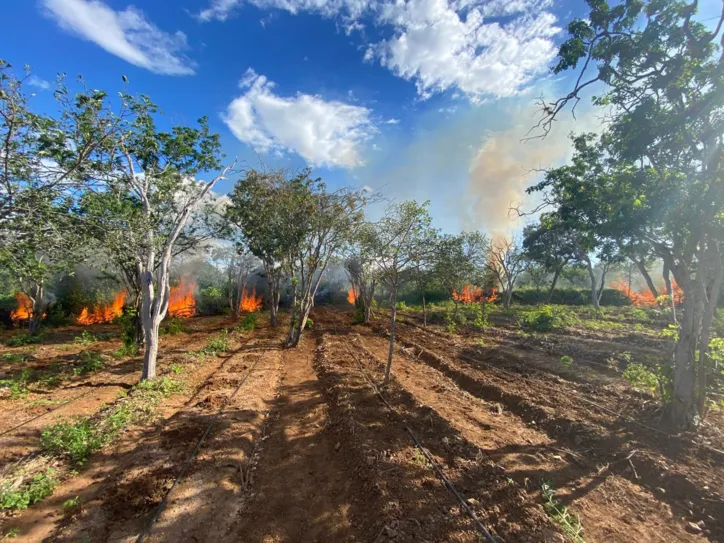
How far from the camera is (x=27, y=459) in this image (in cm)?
472

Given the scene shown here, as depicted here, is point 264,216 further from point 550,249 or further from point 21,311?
point 550,249

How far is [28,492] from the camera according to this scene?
3.99 meters

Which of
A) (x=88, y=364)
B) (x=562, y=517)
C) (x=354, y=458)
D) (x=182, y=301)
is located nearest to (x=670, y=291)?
(x=562, y=517)

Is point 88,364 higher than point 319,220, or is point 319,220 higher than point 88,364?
point 319,220

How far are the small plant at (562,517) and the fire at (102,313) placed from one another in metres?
25.0

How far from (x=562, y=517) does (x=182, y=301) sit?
99.8ft

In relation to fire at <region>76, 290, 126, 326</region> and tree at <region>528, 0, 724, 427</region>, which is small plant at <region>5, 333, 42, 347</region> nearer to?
fire at <region>76, 290, 126, 326</region>

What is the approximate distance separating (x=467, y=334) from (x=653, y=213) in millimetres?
11465

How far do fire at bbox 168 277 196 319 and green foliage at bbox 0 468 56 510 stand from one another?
2355 centimetres

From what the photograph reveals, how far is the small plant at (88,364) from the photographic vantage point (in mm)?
9480

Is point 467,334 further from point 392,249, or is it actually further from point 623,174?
point 623,174

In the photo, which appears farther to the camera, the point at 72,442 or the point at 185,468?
the point at 72,442

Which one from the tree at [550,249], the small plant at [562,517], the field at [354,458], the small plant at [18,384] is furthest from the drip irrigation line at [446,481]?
the tree at [550,249]

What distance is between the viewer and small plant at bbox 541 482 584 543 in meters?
3.42
